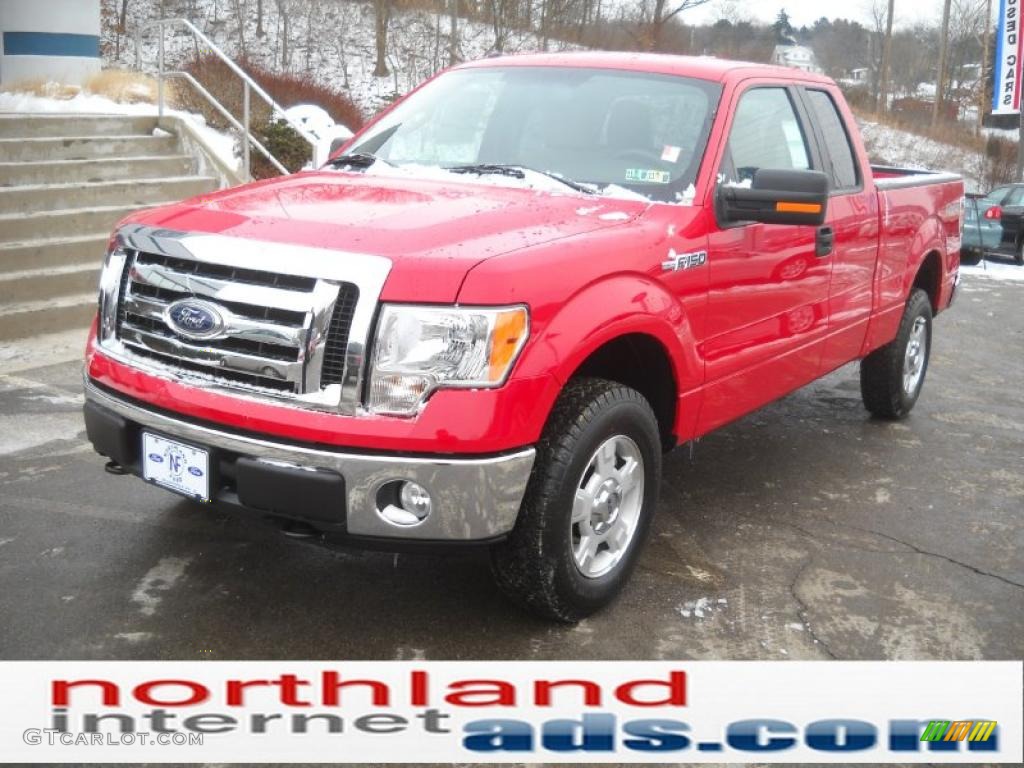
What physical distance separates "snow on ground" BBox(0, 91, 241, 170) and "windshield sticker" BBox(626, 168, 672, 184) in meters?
6.73

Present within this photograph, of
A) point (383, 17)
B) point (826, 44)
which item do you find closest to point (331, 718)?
point (383, 17)

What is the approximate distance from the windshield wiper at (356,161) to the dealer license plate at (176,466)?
62.4 inches

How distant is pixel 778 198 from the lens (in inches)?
153

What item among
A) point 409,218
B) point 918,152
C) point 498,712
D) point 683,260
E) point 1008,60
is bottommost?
point 498,712

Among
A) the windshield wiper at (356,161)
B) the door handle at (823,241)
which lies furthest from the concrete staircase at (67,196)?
the door handle at (823,241)

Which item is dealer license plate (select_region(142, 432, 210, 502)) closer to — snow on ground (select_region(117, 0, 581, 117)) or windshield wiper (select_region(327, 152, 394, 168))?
windshield wiper (select_region(327, 152, 394, 168))

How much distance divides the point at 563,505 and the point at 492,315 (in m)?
0.65

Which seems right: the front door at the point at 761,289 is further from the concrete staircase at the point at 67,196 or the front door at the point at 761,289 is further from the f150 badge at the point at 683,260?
the concrete staircase at the point at 67,196

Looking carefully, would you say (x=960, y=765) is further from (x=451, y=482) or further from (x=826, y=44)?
(x=826, y=44)

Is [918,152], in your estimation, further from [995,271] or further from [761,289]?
[761,289]

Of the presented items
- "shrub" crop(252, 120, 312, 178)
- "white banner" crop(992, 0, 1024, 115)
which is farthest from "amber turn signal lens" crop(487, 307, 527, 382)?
"white banner" crop(992, 0, 1024, 115)

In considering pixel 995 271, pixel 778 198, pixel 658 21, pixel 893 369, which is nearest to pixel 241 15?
pixel 658 21

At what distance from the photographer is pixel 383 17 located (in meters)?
30.8

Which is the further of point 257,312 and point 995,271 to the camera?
point 995,271
